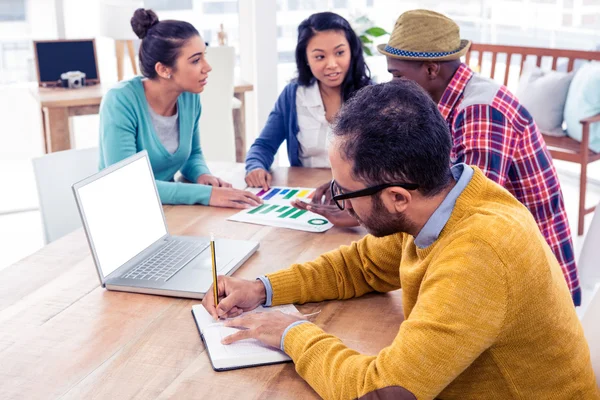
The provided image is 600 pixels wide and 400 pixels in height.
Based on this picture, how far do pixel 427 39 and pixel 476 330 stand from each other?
1.06 meters

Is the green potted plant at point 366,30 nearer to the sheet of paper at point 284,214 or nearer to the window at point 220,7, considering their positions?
the window at point 220,7

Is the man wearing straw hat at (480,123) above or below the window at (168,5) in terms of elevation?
below

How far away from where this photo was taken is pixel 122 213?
1524 mm

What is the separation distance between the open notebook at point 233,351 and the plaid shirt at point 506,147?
2.60 ft

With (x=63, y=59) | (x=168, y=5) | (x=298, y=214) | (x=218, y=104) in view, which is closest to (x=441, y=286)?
(x=298, y=214)

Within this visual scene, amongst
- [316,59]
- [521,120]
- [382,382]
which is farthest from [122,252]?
[316,59]

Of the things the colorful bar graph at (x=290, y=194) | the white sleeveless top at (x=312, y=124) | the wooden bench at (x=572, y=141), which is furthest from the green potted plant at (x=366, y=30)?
the colorful bar graph at (x=290, y=194)

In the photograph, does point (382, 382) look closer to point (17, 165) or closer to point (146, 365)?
point (146, 365)

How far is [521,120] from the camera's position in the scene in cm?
177

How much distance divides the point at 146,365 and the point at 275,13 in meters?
3.53

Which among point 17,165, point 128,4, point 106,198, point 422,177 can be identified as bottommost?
point 17,165

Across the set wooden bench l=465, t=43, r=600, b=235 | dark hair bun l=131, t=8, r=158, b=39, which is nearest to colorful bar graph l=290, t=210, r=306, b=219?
dark hair bun l=131, t=8, r=158, b=39

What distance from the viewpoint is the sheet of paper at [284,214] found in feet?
6.05

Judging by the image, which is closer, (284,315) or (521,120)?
(284,315)
